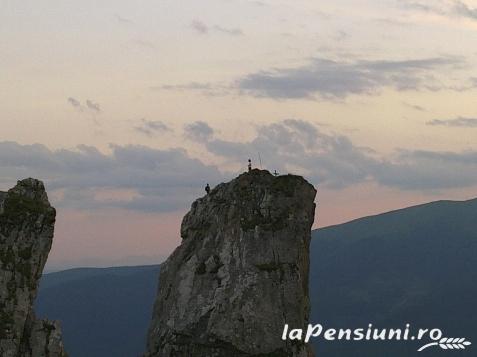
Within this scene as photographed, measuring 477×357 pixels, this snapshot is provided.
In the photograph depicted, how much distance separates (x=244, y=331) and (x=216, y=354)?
2422 millimetres

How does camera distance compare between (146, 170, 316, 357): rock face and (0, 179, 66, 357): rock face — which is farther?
(146, 170, 316, 357): rock face

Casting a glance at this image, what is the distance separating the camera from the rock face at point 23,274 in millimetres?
48969

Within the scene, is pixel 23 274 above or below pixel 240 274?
below

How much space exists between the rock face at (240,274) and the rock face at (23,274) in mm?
13841

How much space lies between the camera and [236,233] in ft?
212

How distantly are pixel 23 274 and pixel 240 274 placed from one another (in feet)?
58.9

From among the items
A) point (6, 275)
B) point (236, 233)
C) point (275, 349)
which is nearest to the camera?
point (6, 275)

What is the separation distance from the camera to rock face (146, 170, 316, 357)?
60.9 meters

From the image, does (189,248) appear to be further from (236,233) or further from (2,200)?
(2,200)

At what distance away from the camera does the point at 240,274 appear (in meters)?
62.8

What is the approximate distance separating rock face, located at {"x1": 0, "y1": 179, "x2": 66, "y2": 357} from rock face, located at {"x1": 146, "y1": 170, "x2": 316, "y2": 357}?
1384cm

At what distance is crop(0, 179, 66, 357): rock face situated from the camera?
161 ft

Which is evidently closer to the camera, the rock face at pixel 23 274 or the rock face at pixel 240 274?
the rock face at pixel 23 274

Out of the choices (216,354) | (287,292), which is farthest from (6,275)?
(287,292)
